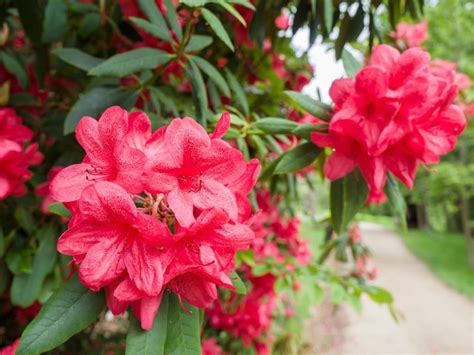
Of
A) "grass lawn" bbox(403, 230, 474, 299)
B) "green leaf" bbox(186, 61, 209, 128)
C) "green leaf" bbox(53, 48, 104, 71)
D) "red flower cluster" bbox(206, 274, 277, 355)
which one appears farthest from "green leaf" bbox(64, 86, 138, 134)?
"grass lawn" bbox(403, 230, 474, 299)

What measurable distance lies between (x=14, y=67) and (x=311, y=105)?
0.75 m

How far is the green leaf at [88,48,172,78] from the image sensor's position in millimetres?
767

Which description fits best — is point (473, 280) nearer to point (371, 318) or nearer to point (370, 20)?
point (371, 318)

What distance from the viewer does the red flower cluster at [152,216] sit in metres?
0.50

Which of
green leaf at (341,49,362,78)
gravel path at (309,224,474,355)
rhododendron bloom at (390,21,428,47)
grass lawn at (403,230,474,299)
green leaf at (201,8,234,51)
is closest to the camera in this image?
green leaf at (201,8,234,51)

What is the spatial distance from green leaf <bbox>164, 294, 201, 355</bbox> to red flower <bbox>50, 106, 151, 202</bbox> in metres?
0.18

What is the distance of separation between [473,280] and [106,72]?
8119 mm

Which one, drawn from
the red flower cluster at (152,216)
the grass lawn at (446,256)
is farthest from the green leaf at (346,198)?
the grass lawn at (446,256)

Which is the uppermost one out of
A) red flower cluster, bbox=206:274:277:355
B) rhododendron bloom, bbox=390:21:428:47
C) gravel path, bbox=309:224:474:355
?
rhododendron bloom, bbox=390:21:428:47

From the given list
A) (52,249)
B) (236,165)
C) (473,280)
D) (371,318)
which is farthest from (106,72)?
(473,280)

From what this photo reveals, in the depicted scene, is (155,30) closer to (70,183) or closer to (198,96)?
(198,96)

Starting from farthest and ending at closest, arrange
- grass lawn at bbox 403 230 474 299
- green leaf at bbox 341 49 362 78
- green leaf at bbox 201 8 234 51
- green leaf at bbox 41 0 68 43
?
grass lawn at bbox 403 230 474 299, green leaf at bbox 41 0 68 43, green leaf at bbox 341 49 362 78, green leaf at bbox 201 8 234 51

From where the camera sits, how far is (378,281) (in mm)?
7617

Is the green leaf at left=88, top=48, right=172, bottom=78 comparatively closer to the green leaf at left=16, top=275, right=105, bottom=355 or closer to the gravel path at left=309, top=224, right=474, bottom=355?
the green leaf at left=16, top=275, right=105, bottom=355
